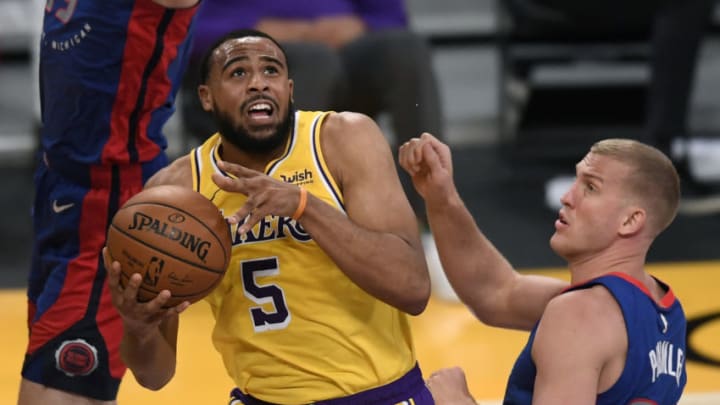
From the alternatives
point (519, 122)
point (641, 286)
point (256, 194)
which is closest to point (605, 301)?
point (641, 286)

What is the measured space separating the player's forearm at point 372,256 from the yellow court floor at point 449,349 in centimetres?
129

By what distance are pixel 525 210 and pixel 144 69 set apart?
3562mm

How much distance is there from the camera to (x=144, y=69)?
3695mm

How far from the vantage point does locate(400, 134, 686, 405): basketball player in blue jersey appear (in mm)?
2867

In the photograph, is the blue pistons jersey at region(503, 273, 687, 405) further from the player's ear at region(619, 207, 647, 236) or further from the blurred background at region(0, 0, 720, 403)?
the blurred background at region(0, 0, 720, 403)

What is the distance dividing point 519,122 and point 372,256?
5.44 m

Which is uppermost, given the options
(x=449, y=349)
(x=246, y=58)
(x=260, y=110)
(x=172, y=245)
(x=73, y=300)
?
(x=246, y=58)

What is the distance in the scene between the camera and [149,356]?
10.8ft

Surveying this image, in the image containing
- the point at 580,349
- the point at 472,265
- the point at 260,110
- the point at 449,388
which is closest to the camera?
the point at 580,349

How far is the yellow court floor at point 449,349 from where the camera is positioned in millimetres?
4492

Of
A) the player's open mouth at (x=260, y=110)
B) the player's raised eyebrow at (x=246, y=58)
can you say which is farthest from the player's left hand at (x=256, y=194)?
the player's raised eyebrow at (x=246, y=58)

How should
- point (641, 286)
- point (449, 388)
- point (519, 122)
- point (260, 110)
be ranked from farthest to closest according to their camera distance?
point (519, 122) → point (449, 388) → point (260, 110) → point (641, 286)

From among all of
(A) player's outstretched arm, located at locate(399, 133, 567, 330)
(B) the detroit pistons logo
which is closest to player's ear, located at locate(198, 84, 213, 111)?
(A) player's outstretched arm, located at locate(399, 133, 567, 330)

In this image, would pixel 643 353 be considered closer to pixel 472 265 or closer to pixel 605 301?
pixel 605 301
